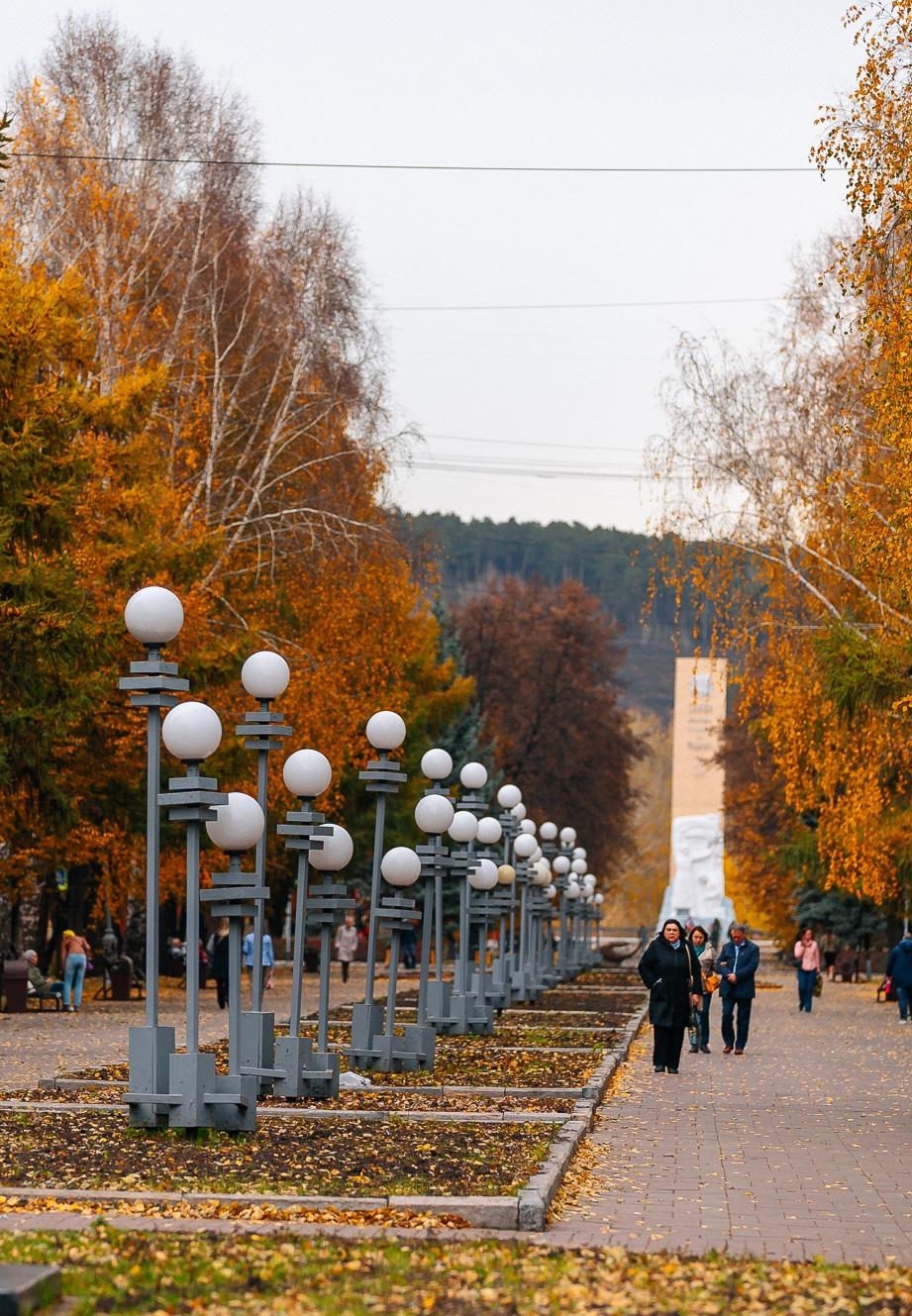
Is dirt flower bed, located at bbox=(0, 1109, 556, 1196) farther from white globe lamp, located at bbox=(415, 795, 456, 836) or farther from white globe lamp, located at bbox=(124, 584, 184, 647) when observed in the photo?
white globe lamp, located at bbox=(415, 795, 456, 836)

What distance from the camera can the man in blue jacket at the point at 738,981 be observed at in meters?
24.1

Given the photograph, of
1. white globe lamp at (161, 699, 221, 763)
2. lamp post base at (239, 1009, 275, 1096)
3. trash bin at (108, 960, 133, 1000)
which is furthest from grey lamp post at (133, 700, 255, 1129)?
trash bin at (108, 960, 133, 1000)

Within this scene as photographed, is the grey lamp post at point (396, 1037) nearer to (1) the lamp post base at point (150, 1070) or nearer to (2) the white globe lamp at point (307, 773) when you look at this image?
(2) the white globe lamp at point (307, 773)

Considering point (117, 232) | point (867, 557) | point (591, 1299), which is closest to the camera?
point (591, 1299)

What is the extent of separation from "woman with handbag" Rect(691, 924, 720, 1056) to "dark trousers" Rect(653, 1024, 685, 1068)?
8.07 feet

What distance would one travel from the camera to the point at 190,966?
13.3 meters

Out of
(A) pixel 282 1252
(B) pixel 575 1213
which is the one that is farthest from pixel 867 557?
(A) pixel 282 1252

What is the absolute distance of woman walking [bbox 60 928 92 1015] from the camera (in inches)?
1233

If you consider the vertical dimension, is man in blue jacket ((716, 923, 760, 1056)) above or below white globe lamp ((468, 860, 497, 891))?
below

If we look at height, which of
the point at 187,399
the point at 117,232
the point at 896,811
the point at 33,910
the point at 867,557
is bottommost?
the point at 33,910

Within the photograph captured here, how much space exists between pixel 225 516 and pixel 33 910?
28.4 ft

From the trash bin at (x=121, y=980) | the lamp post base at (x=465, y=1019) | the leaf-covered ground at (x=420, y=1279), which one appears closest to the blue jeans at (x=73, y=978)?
the trash bin at (x=121, y=980)

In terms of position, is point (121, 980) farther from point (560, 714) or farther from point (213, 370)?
point (560, 714)

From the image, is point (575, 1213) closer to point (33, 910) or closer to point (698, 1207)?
point (698, 1207)
